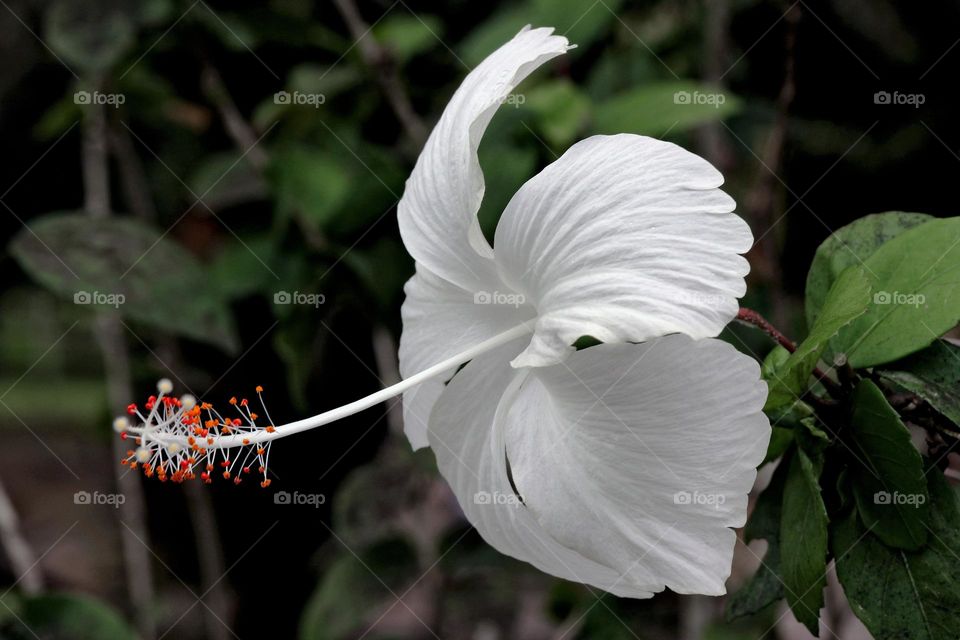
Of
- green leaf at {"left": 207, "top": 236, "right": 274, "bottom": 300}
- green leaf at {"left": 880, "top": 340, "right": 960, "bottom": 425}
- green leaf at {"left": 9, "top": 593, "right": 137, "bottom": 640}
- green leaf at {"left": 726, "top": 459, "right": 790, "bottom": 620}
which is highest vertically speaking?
green leaf at {"left": 880, "top": 340, "right": 960, "bottom": 425}

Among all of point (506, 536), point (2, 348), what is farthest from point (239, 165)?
point (506, 536)

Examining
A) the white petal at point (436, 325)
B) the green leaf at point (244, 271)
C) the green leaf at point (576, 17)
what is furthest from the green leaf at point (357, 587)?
the green leaf at point (576, 17)

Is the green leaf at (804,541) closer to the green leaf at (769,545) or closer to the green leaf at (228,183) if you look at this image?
the green leaf at (769,545)

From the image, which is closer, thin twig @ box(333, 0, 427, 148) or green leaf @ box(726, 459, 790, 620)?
green leaf @ box(726, 459, 790, 620)

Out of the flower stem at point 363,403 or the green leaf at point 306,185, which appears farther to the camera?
the green leaf at point 306,185

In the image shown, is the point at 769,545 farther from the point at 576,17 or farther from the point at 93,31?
the point at 93,31

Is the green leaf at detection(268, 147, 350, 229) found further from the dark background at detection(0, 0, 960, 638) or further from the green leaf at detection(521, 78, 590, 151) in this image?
the green leaf at detection(521, 78, 590, 151)

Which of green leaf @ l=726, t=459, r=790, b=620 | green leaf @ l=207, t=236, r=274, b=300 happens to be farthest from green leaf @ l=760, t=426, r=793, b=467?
green leaf @ l=207, t=236, r=274, b=300
